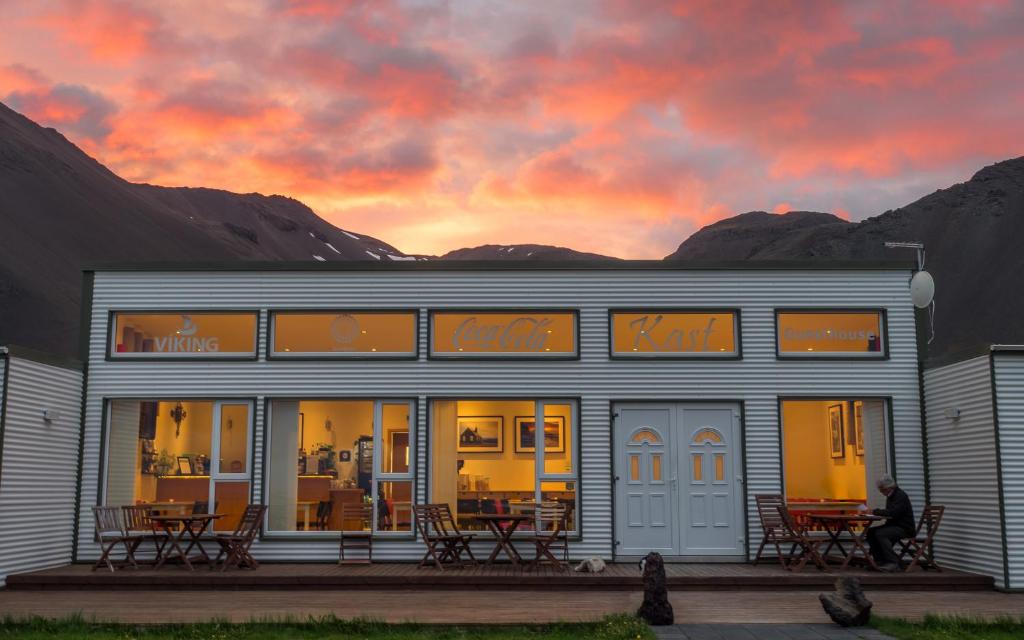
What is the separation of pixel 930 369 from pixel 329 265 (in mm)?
7434

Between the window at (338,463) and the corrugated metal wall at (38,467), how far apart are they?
237cm

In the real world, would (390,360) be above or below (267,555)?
above

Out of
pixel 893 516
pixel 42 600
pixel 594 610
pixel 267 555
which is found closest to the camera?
pixel 594 610

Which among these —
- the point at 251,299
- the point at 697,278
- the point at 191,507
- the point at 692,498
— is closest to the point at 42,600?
the point at 191,507

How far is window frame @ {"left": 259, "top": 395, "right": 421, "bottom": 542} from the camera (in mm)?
11711

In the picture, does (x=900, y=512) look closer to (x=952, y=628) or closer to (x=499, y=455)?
(x=952, y=628)

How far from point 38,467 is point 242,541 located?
2466mm

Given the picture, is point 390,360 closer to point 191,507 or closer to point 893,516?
point 191,507

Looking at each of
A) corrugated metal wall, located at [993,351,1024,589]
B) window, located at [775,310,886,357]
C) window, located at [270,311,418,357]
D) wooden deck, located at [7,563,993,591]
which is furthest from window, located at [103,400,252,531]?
corrugated metal wall, located at [993,351,1024,589]

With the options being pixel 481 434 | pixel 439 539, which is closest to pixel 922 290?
pixel 481 434

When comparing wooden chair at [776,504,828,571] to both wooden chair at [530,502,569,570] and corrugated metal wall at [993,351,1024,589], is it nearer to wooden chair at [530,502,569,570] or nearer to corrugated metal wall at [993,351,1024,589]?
corrugated metal wall at [993,351,1024,589]

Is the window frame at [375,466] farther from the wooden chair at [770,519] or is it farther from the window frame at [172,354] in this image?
the wooden chair at [770,519]

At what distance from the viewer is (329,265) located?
11.9 m

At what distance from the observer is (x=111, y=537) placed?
434 inches
